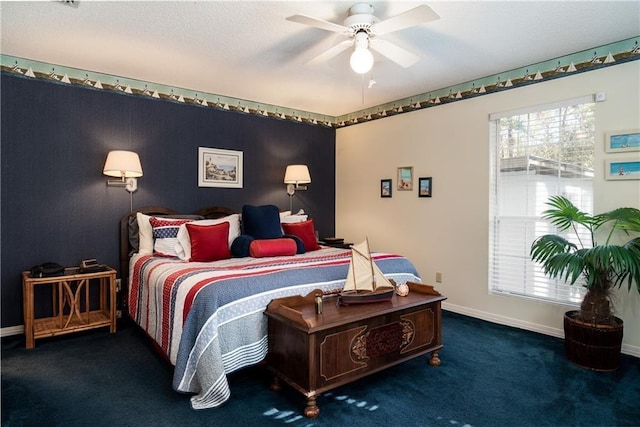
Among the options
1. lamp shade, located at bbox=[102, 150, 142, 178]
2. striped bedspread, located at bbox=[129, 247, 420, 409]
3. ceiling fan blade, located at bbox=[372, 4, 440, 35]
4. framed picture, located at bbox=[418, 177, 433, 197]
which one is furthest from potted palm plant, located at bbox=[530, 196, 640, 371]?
lamp shade, located at bbox=[102, 150, 142, 178]

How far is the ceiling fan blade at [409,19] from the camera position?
2144 mm

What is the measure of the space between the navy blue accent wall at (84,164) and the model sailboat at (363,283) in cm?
252

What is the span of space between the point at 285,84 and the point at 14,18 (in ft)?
7.70

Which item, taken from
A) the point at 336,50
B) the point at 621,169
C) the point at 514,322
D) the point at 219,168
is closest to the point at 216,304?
the point at 336,50

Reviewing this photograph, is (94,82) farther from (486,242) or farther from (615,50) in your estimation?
(615,50)

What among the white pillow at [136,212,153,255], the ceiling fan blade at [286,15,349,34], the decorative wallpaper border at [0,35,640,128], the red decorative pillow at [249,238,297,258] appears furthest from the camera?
the white pillow at [136,212,153,255]

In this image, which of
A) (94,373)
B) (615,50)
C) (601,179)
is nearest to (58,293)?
(94,373)

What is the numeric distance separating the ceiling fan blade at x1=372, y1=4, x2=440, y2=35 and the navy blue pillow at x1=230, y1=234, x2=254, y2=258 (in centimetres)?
211

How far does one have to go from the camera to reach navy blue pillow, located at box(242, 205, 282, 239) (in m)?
3.83

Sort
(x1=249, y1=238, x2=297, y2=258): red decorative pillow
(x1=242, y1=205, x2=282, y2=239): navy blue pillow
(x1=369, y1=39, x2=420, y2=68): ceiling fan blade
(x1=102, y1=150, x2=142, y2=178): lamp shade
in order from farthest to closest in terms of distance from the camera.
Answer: (x1=242, y1=205, x2=282, y2=239): navy blue pillow < (x1=102, y1=150, x2=142, y2=178): lamp shade < (x1=249, y1=238, x2=297, y2=258): red decorative pillow < (x1=369, y1=39, x2=420, y2=68): ceiling fan blade

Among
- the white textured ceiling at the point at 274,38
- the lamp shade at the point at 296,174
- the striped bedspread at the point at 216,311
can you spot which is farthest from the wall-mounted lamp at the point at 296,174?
the striped bedspread at the point at 216,311

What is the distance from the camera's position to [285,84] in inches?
164

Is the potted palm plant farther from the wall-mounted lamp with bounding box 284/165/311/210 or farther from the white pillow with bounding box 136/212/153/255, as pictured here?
the white pillow with bounding box 136/212/153/255

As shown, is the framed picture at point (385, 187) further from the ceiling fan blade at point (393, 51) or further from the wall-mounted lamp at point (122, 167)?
the wall-mounted lamp at point (122, 167)
